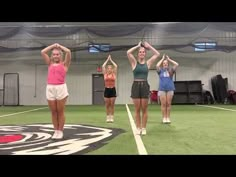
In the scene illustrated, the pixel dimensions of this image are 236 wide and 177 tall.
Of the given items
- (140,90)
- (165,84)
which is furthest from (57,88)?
(165,84)

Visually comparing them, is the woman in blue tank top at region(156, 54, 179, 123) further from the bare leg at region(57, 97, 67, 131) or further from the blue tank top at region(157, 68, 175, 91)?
the bare leg at region(57, 97, 67, 131)

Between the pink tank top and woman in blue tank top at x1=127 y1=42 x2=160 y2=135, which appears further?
woman in blue tank top at x1=127 y1=42 x2=160 y2=135

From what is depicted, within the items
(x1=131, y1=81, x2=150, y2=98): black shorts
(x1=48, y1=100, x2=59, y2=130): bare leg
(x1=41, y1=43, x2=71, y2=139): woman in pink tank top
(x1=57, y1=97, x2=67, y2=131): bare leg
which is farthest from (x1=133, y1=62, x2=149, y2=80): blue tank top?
(x1=48, y1=100, x2=59, y2=130): bare leg

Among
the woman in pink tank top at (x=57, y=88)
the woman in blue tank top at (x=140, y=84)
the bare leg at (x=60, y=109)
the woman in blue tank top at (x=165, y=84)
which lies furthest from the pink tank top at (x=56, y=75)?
the woman in blue tank top at (x=165, y=84)

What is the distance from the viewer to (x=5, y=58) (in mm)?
36188

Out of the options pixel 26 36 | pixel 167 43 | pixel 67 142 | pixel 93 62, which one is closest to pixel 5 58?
pixel 26 36

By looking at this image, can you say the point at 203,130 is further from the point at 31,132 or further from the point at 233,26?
the point at 233,26

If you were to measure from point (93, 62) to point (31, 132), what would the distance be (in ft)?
86.1

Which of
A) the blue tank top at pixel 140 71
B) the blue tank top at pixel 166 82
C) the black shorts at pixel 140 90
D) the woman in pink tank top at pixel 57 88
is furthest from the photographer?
the blue tank top at pixel 166 82

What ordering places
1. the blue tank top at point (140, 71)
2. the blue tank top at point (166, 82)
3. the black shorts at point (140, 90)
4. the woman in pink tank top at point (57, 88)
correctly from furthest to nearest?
1. the blue tank top at point (166, 82)
2. the blue tank top at point (140, 71)
3. the black shorts at point (140, 90)
4. the woman in pink tank top at point (57, 88)

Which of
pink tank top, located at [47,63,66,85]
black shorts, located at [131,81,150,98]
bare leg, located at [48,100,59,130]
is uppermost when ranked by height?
pink tank top, located at [47,63,66,85]

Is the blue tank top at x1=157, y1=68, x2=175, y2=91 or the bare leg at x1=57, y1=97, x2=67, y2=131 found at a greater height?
the blue tank top at x1=157, y1=68, x2=175, y2=91

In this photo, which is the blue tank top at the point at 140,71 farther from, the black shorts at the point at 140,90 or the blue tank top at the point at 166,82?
the blue tank top at the point at 166,82

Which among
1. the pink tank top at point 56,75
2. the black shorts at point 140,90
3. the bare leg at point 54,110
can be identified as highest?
the pink tank top at point 56,75
